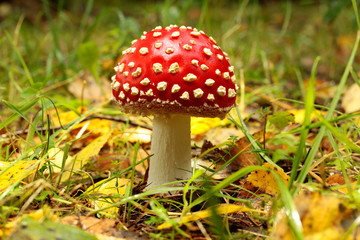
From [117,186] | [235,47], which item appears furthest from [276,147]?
[235,47]

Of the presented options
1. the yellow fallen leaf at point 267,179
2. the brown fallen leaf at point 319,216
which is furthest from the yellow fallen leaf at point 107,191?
the brown fallen leaf at point 319,216

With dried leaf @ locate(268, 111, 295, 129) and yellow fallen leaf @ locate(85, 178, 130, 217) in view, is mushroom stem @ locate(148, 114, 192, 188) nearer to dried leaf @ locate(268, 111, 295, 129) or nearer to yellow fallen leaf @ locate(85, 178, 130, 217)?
yellow fallen leaf @ locate(85, 178, 130, 217)

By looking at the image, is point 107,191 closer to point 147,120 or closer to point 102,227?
point 102,227

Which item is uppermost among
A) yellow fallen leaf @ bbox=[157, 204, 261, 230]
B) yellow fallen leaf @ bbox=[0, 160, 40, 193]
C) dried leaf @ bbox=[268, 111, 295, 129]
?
dried leaf @ bbox=[268, 111, 295, 129]

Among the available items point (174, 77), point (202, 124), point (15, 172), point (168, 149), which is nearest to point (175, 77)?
point (174, 77)

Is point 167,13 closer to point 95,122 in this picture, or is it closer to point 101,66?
point 101,66

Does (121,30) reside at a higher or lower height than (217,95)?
higher

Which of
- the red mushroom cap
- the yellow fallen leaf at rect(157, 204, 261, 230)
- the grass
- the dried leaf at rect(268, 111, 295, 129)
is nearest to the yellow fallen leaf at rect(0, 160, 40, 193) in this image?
the grass
